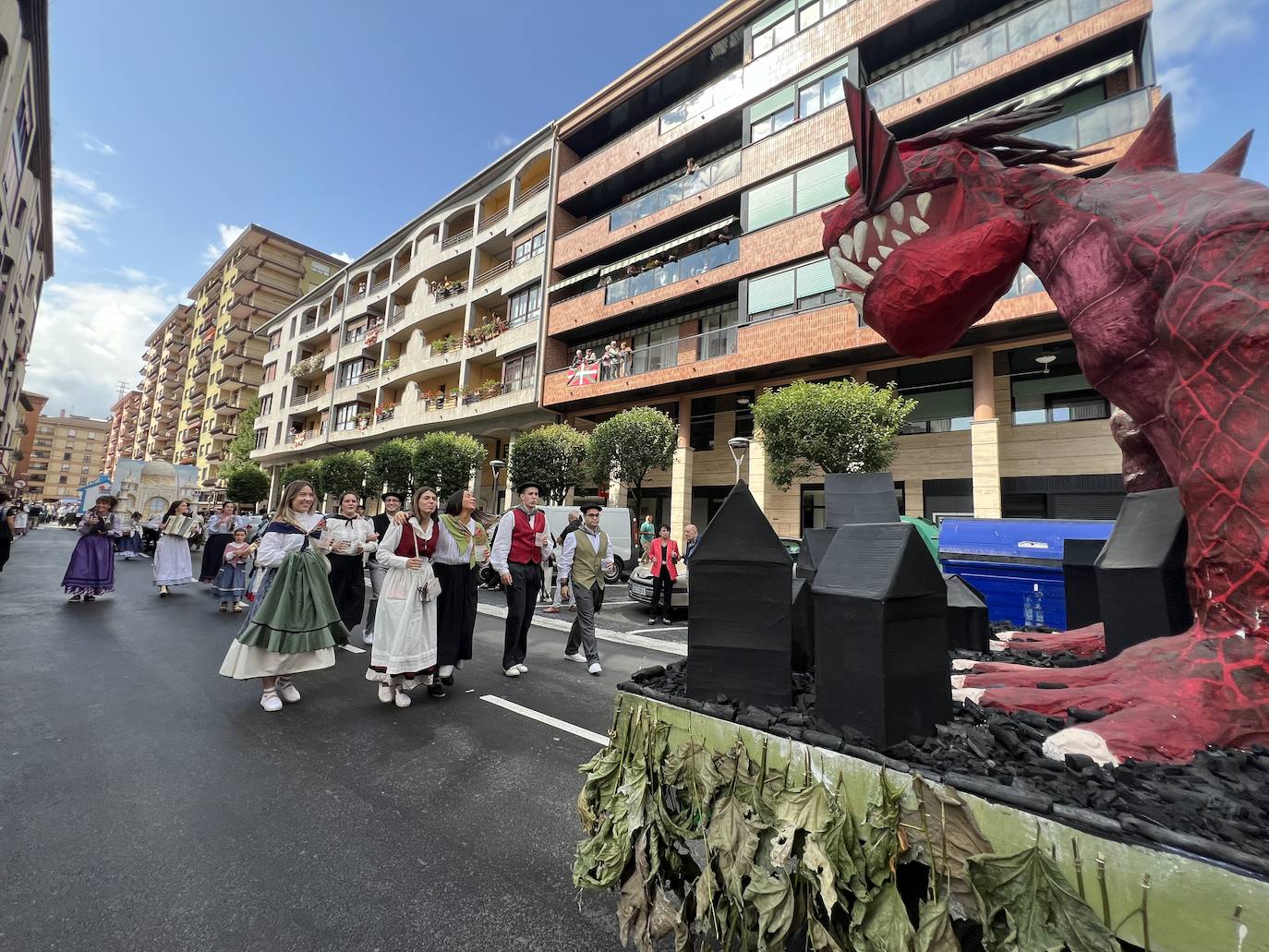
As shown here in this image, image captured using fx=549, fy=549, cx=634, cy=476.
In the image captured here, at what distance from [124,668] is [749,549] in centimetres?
668

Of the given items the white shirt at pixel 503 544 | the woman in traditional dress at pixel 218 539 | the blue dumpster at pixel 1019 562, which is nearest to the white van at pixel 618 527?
the woman in traditional dress at pixel 218 539

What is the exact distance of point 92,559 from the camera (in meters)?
9.57

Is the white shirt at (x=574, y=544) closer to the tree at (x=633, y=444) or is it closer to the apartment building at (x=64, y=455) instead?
the tree at (x=633, y=444)

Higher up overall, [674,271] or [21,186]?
[21,186]

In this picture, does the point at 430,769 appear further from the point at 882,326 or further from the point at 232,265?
the point at 232,265

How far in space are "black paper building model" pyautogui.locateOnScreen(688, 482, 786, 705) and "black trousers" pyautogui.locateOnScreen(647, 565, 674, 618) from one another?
25.6 feet

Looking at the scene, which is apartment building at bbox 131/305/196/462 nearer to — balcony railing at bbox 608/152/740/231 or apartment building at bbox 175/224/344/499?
apartment building at bbox 175/224/344/499

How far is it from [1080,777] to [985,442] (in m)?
15.4

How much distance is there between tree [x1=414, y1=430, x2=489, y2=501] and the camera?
22703 mm

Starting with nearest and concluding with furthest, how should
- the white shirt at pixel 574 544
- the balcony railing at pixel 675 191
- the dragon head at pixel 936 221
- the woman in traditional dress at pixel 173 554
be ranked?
the dragon head at pixel 936 221 < the white shirt at pixel 574 544 < the woman in traditional dress at pixel 173 554 < the balcony railing at pixel 675 191

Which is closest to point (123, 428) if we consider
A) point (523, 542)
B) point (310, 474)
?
point (310, 474)

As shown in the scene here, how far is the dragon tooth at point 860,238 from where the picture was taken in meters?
2.73

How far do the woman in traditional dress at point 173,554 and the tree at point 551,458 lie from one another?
10.2 m

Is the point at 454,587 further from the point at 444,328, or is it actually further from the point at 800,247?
the point at 444,328
